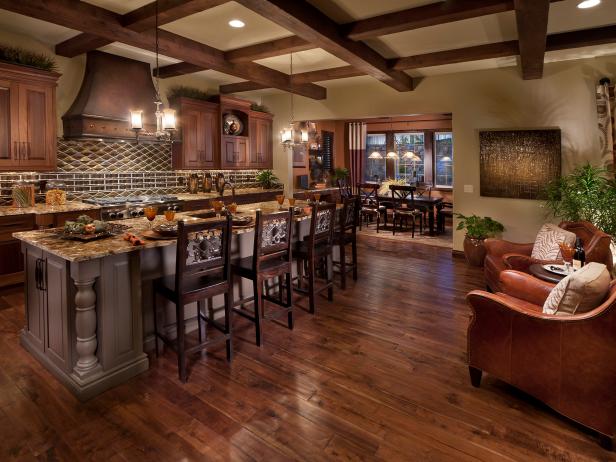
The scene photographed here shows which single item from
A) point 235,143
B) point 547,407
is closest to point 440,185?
point 235,143

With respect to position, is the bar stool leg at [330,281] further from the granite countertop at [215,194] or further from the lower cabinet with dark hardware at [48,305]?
the granite countertop at [215,194]

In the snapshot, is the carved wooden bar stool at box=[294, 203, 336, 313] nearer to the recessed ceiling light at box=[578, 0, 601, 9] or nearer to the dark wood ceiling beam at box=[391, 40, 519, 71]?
the dark wood ceiling beam at box=[391, 40, 519, 71]

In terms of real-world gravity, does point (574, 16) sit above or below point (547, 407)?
above

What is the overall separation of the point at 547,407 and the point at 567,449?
36 cm

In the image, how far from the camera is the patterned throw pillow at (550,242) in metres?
3.57

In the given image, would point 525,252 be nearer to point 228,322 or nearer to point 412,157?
point 228,322

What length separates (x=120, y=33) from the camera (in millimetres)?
A: 3811

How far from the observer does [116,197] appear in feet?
18.6

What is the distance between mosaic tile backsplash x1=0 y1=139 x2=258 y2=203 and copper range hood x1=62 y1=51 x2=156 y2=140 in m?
0.39

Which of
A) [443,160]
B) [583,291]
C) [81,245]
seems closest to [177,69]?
[81,245]

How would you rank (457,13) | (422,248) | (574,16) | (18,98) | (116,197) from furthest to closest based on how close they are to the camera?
(422,248) → (116,197) → (18,98) → (574,16) → (457,13)

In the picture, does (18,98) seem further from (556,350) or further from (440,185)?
(440,185)

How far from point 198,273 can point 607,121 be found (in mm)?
5404

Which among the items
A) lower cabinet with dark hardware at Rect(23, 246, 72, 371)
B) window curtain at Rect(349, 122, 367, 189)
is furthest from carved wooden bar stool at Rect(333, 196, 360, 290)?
window curtain at Rect(349, 122, 367, 189)
